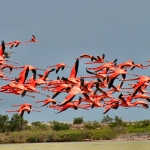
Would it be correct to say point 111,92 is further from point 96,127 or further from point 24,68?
point 96,127

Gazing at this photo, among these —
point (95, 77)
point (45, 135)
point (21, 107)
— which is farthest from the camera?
point (45, 135)

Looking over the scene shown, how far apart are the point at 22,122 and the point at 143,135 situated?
92.2 feet

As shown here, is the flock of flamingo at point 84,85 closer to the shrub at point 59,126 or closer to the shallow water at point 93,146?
the shallow water at point 93,146

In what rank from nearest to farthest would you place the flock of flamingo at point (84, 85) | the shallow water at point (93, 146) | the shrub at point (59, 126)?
1. the flock of flamingo at point (84, 85)
2. the shallow water at point (93, 146)
3. the shrub at point (59, 126)

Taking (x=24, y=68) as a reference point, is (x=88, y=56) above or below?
above

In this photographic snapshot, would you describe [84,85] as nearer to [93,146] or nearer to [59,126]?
[93,146]

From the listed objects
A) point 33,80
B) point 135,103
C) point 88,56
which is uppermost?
point 88,56

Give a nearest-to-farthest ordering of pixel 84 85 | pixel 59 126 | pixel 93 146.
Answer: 1. pixel 84 85
2. pixel 93 146
3. pixel 59 126

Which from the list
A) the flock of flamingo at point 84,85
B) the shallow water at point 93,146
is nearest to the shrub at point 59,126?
the shallow water at point 93,146

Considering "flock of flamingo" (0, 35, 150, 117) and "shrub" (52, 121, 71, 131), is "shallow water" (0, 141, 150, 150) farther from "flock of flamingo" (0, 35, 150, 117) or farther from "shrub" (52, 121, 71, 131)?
"shrub" (52, 121, 71, 131)

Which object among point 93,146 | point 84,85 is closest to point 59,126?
point 93,146

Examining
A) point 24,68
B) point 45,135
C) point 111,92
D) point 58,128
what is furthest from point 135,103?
point 58,128

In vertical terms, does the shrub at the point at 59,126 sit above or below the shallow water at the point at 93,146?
above

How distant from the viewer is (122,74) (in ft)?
45.6
